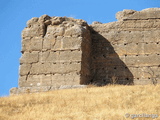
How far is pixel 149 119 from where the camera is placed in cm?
950

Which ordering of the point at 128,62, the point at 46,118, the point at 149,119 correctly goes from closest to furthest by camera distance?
the point at 149,119, the point at 46,118, the point at 128,62

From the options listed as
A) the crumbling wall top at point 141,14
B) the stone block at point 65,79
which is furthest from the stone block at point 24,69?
the crumbling wall top at point 141,14

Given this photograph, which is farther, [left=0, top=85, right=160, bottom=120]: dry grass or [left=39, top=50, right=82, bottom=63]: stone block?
[left=39, top=50, right=82, bottom=63]: stone block

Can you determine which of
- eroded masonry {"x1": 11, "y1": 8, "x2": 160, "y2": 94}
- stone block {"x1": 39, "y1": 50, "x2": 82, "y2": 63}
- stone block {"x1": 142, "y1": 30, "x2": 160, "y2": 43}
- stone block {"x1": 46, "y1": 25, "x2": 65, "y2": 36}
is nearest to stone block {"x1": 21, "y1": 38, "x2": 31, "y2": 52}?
eroded masonry {"x1": 11, "y1": 8, "x2": 160, "y2": 94}

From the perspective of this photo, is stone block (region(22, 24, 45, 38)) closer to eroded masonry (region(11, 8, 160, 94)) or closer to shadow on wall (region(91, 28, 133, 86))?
eroded masonry (region(11, 8, 160, 94))

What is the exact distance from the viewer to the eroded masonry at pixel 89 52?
16.6 metres

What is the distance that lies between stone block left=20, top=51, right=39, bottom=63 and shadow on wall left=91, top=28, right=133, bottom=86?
3107 millimetres

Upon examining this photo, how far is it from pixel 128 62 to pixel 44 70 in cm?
438

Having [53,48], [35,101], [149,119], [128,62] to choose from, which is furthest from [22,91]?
[149,119]

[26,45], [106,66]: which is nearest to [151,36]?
[106,66]

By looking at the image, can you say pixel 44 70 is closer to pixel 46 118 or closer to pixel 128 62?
pixel 128 62

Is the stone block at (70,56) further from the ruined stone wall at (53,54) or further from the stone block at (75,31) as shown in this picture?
the stone block at (75,31)

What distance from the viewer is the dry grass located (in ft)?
33.9

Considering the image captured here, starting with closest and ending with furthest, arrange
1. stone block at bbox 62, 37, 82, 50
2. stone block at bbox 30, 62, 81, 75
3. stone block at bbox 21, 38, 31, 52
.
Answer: stone block at bbox 30, 62, 81, 75, stone block at bbox 62, 37, 82, 50, stone block at bbox 21, 38, 31, 52
